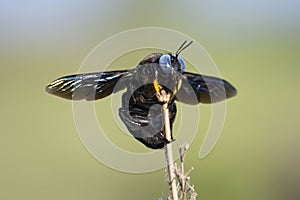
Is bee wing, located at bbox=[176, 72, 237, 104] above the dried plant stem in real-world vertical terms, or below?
above

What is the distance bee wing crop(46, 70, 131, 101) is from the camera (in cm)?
57

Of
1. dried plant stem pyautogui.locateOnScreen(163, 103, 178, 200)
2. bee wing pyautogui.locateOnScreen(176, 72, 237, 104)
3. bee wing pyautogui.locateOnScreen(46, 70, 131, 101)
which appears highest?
bee wing pyautogui.locateOnScreen(46, 70, 131, 101)

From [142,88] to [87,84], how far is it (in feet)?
0.21

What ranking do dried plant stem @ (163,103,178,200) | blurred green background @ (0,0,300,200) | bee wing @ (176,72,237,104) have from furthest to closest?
blurred green background @ (0,0,300,200), bee wing @ (176,72,237,104), dried plant stem @ (163,103,178,200)

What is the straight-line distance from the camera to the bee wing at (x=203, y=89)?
2.00ft

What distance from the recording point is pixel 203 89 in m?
0.63

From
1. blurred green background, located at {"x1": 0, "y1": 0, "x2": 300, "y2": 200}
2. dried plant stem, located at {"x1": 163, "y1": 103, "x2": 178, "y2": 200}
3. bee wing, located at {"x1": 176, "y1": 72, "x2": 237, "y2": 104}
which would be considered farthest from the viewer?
blurred green background, located at {"x1": 0, "y1": 0, "x2": 300, "y2": 200}

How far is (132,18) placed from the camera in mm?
4391

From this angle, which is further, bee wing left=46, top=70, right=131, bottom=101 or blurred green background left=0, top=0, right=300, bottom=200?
blurred green background left=0, top=0, right=300, bottom=200

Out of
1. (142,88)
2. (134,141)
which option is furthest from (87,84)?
(134,141)
